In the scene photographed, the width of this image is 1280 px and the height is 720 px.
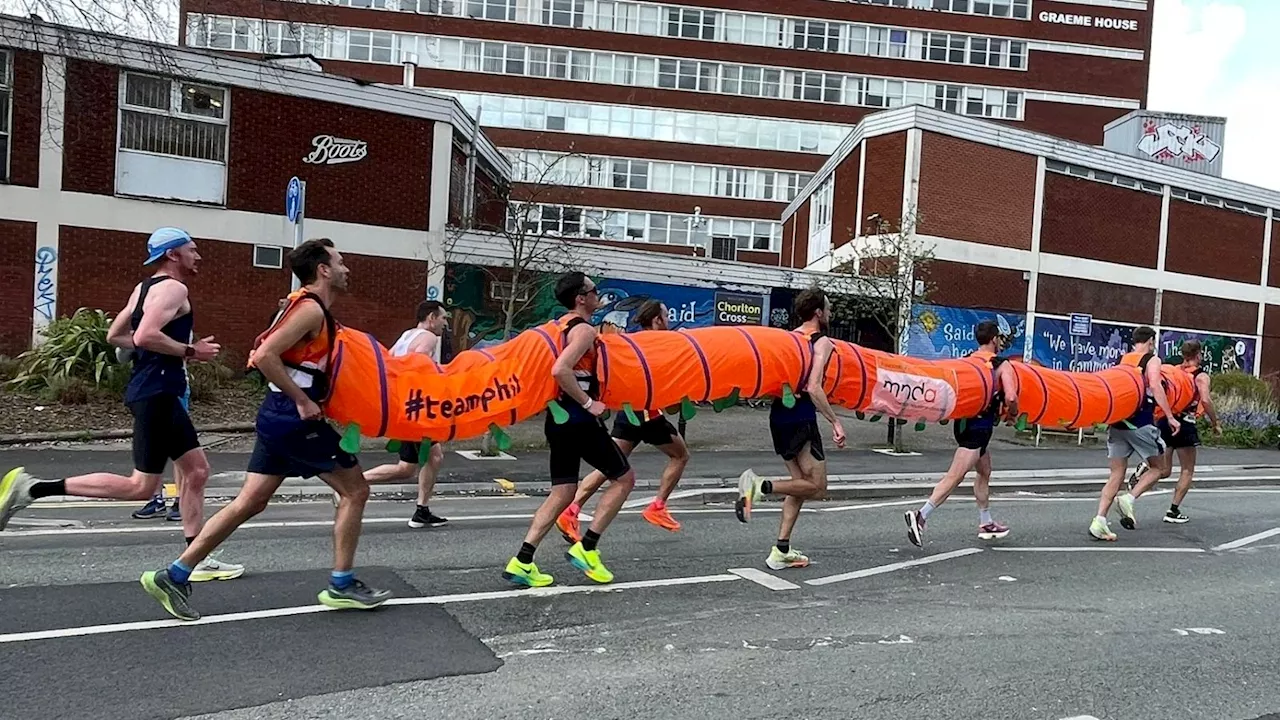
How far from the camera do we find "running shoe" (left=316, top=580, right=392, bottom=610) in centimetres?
495

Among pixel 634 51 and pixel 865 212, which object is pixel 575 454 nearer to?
pixel 865 212

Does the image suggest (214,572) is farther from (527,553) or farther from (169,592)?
(527,553)

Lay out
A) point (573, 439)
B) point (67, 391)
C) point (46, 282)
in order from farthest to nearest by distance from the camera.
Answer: point (46, 282)
point (67, 391)
point (573, 439)

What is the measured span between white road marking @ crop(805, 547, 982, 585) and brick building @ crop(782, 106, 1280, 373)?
17.7 m

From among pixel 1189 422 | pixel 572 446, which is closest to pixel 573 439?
pixel 572 446

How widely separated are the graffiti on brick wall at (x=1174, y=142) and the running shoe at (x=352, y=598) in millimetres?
36314

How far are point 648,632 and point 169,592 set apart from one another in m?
2.47

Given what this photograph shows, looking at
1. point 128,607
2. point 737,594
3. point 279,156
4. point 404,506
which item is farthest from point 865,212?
point 128,607

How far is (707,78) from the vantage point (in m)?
48.0

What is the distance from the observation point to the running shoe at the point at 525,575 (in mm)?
5641

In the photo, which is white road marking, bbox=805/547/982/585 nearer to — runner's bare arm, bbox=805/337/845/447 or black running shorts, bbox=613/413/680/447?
runner's bare arm, bbox=805/337/845/447

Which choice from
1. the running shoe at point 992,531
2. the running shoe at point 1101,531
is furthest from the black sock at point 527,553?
the running shoe at point 1101,531

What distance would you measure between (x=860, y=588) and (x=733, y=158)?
43.5m

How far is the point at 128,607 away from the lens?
16.0 ft
